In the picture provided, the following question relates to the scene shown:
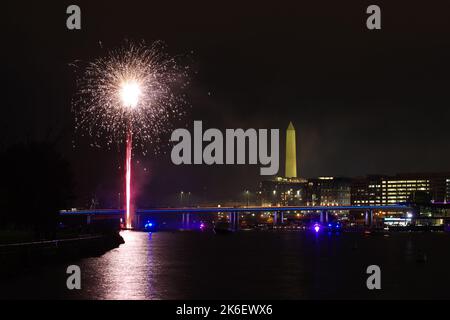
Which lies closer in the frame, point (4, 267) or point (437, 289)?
point (4, 267)

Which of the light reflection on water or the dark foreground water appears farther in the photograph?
the dark foreground water

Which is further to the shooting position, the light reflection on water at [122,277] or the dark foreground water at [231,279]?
the dark foreground water at [231,279]

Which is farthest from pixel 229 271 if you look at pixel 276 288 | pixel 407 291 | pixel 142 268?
pixel 407 291

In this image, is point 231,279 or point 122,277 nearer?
point 122,277

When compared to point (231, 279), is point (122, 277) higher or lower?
higher
